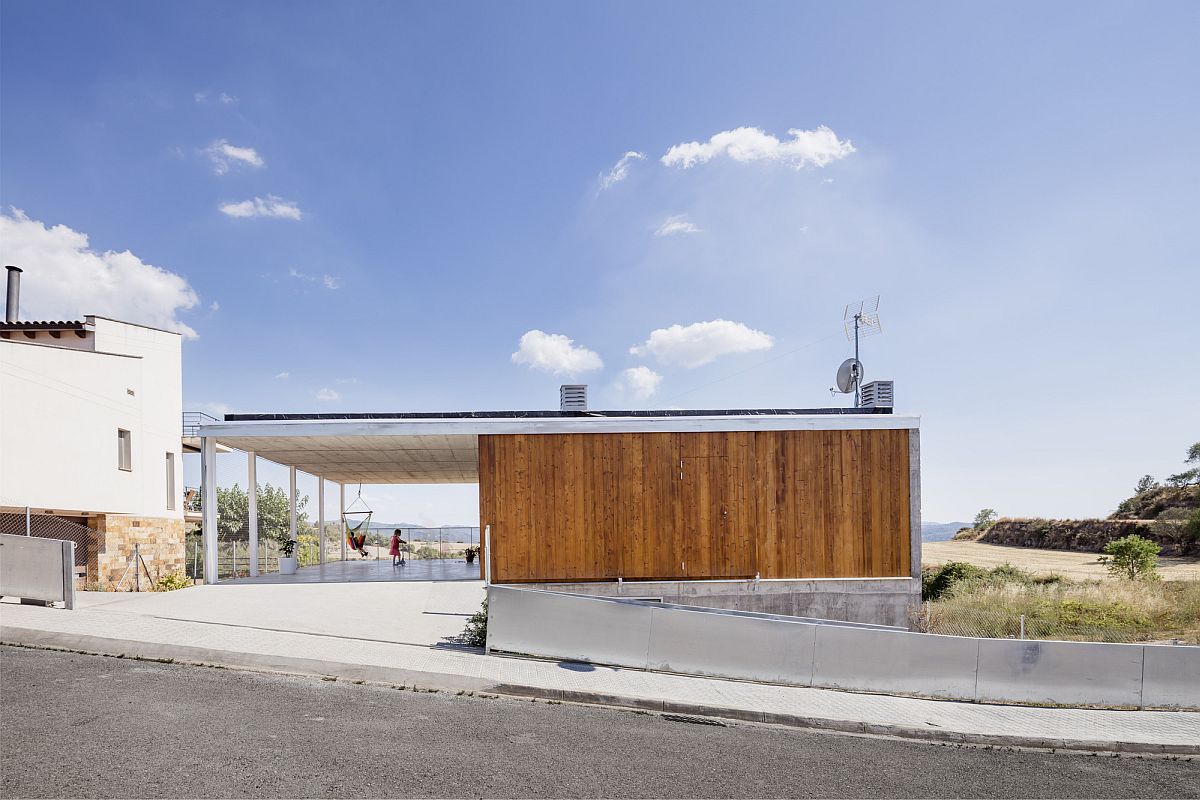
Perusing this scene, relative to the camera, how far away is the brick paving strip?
7746mm

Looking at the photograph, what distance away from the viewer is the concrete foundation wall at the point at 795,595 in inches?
583

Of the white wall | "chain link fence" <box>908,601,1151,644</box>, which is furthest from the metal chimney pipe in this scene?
"chain link fence" <box>908,601,1151,644</box>

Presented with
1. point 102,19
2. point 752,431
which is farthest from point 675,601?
point 102,19

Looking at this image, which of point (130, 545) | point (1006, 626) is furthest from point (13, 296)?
point (1006, 626)

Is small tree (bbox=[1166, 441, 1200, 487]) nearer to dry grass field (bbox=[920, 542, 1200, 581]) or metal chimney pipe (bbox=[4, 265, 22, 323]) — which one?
dry grass field (bbox=[920, 542, 1200, 581])

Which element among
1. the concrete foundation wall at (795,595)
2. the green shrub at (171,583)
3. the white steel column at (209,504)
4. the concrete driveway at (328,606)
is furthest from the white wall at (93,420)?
the concrete foundation wall at (795,595)

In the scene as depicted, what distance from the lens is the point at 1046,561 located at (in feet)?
121

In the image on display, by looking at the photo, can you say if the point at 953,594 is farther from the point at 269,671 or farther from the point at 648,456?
the point at 269,671

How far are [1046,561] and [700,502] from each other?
3114 cm

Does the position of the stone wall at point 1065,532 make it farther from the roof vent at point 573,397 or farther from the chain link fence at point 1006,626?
the roof vent at point 573,397

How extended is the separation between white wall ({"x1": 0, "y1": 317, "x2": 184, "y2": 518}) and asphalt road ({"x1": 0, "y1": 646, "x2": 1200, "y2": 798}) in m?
8.51

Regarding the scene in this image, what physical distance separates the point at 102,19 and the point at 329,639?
12162 mm

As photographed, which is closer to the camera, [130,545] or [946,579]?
[130,545]

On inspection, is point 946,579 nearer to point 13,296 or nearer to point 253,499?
point 253,499
